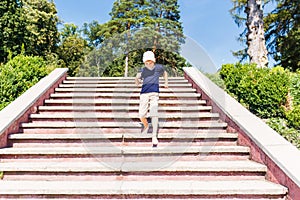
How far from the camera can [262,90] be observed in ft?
19.7

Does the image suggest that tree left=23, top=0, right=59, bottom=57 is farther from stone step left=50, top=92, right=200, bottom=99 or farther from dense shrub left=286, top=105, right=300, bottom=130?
dense shrub left=286, top=105, right=300, bottom=130

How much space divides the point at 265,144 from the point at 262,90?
9.16ft

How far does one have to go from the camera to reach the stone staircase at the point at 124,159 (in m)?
3.18

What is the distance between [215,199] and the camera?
3170 mm

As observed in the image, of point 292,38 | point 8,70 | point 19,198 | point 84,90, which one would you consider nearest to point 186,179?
point 19,198

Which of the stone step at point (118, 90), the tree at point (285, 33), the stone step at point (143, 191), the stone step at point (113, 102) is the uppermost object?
the tree at point (285, 33)

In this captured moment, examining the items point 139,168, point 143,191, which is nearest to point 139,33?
point 139,168

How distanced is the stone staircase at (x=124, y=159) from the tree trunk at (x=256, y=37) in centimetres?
443

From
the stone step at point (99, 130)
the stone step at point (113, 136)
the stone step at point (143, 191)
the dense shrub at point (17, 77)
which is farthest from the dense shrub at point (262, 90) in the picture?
the dense shrub at point (17, 77)

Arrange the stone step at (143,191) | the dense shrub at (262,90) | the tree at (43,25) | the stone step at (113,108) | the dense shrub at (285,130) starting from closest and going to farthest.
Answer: the stone step at (143,191) < the dense shrub at (285,130) < the stone step at (113,108) < the dense shrub at (262,90) < the tree at (43,25)

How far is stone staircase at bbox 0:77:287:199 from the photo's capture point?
3.18 m

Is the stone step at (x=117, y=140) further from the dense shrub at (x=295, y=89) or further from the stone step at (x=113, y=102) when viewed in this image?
the dense shrub at (x=295, y=89)

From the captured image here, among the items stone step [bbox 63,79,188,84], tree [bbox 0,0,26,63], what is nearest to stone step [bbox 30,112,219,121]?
stone step [bbox 63,79,188,84]

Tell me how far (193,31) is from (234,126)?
Answer: 5.70 m
